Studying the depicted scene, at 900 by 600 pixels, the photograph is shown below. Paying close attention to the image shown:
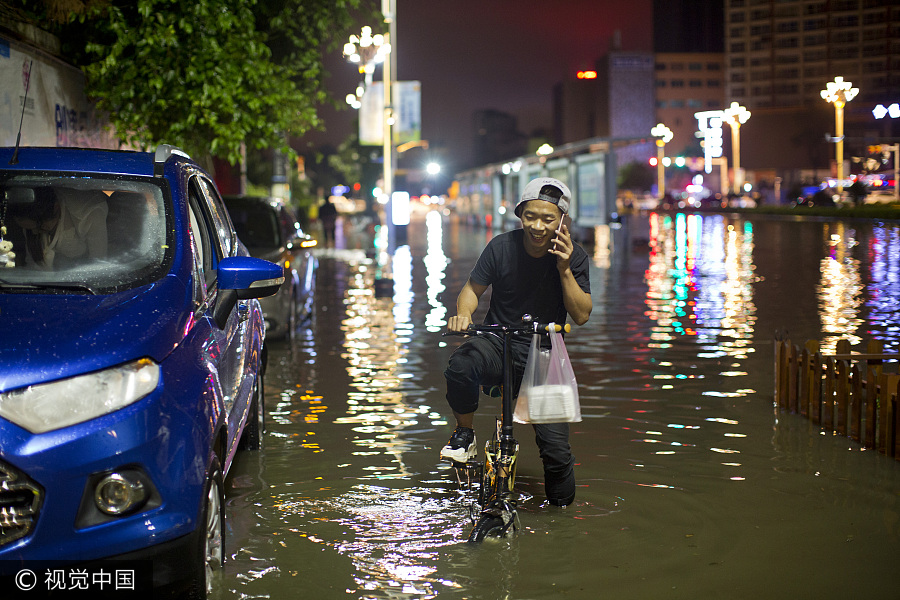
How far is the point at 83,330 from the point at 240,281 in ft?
4.00

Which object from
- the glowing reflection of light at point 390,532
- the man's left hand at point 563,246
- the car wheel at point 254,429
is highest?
the man's left hand at point 563,246

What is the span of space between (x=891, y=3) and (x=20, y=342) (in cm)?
16236

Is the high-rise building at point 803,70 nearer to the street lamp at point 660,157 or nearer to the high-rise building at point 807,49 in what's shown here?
the high-rise building at point 807,49

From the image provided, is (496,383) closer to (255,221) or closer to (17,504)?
(17,504)

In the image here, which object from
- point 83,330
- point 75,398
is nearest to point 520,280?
point 83,330

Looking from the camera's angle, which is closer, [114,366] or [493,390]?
[114,366]

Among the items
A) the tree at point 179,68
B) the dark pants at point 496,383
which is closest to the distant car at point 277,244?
the tree at point 179,68

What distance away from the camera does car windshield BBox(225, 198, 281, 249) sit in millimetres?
12727

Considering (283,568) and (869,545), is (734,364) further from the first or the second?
(283,568)

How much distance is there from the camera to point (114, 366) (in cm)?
381

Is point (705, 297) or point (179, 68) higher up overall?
point (179, 68)

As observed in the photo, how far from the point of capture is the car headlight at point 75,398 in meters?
3.64

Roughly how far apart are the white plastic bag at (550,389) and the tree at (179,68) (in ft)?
27.1

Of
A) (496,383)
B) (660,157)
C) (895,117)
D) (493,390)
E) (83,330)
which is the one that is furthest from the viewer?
(660,157)
